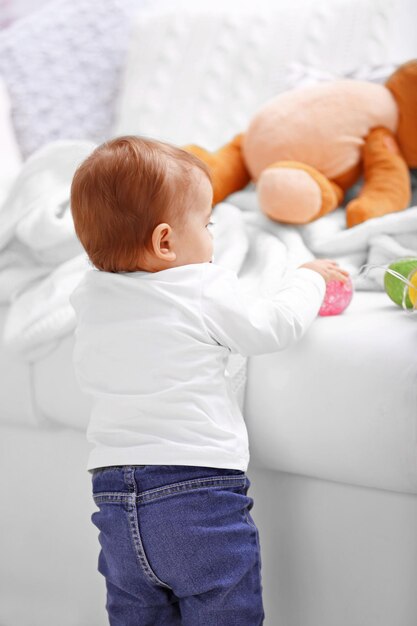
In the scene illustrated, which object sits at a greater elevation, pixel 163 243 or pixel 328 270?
pixel 163 243

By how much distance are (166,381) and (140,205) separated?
0.68ft

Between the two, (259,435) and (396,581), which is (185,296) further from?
(396,581)

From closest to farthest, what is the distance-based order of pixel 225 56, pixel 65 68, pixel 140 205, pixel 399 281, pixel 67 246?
1. pixel 140 205
2. pixel 399 281
3. pixel 67 246
4. pixel 225 56
5. pixel 65 68

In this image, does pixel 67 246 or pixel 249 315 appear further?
pixel 67 246

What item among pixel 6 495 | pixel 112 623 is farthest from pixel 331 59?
pixel 112 623

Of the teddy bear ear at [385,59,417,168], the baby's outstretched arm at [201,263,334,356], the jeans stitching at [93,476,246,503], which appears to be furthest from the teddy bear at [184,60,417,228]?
the jeans stitching at [93,476,246,503]

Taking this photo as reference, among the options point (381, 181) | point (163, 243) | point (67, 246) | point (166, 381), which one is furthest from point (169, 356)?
point (381, 181)

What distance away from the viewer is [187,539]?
2.84 ft

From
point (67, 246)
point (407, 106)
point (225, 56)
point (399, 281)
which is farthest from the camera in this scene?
point (225, 56)

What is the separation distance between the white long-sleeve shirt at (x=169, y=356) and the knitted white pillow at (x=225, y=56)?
3.12ft

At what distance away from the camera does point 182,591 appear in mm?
885

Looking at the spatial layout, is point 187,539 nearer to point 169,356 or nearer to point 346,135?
point 169,356

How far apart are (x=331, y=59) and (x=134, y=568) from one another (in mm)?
1266

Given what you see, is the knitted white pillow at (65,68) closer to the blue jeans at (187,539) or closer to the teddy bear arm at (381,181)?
the teddy bear arm at (381,181)
